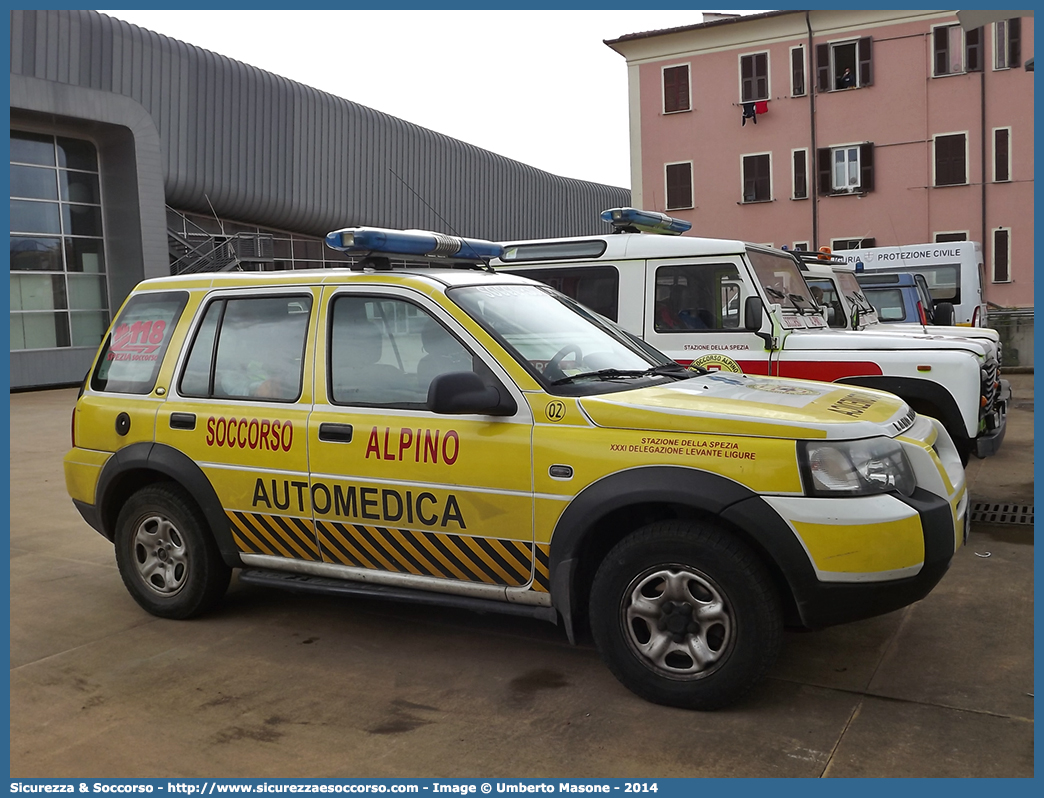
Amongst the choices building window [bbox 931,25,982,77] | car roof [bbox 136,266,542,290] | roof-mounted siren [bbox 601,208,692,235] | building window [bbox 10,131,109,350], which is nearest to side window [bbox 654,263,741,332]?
roof-mounted siren [bbox 601,208,692,235]

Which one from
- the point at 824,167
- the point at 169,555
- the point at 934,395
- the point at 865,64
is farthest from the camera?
the point at 824,167

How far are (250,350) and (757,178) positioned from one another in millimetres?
31472

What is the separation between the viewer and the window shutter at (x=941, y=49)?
3134 cm

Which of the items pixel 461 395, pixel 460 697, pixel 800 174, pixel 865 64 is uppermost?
pixel 865 64

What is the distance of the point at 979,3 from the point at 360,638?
5.65 metres

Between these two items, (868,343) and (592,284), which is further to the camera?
(592,284)

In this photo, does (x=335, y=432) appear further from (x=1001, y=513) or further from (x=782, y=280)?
(x=1001, y=513)

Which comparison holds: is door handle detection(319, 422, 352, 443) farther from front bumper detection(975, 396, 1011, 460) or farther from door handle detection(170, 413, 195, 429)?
front bumper detection(975, 396, 1011, 460)

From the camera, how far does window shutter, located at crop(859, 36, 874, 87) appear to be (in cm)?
3231

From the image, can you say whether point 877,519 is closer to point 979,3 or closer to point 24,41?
point 979,3

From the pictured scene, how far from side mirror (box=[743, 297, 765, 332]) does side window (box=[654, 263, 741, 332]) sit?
0.14 metres

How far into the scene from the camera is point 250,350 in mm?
5078

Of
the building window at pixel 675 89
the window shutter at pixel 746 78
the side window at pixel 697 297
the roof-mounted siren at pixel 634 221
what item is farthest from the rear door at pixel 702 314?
the building window at pixel 675 89

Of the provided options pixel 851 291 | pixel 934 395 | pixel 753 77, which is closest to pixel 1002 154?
pixel 753 77
